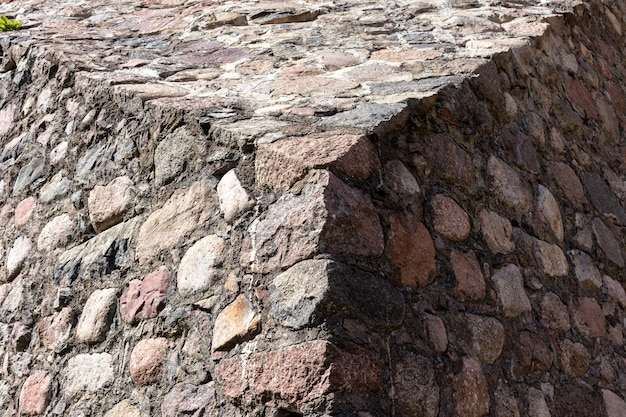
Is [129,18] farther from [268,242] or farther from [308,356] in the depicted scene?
[308,356]

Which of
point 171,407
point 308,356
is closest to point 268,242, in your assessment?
point 308,356

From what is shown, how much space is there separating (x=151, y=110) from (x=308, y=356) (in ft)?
3.64

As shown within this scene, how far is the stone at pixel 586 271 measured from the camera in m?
2.80

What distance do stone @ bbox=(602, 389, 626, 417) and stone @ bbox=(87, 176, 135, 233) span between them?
157cm

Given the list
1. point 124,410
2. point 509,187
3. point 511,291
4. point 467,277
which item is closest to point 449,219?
point 467,277

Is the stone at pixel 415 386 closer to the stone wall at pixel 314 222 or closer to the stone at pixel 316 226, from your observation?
the stone wall at pixel 314 222

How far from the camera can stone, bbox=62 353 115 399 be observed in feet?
7.43

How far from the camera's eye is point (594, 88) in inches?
148

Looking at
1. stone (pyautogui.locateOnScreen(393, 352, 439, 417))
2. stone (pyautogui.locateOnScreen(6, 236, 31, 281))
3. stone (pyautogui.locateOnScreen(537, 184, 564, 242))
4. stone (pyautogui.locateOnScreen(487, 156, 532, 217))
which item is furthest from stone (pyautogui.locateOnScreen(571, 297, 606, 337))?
stone (pyautogui.locateOnScreen(6, 236, 31, 281))

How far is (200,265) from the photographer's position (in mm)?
2123

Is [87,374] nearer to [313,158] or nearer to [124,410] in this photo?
[124,410]

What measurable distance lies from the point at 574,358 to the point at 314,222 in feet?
3.60

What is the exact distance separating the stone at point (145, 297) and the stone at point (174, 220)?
7 cm

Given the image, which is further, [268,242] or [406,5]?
[406,5]
